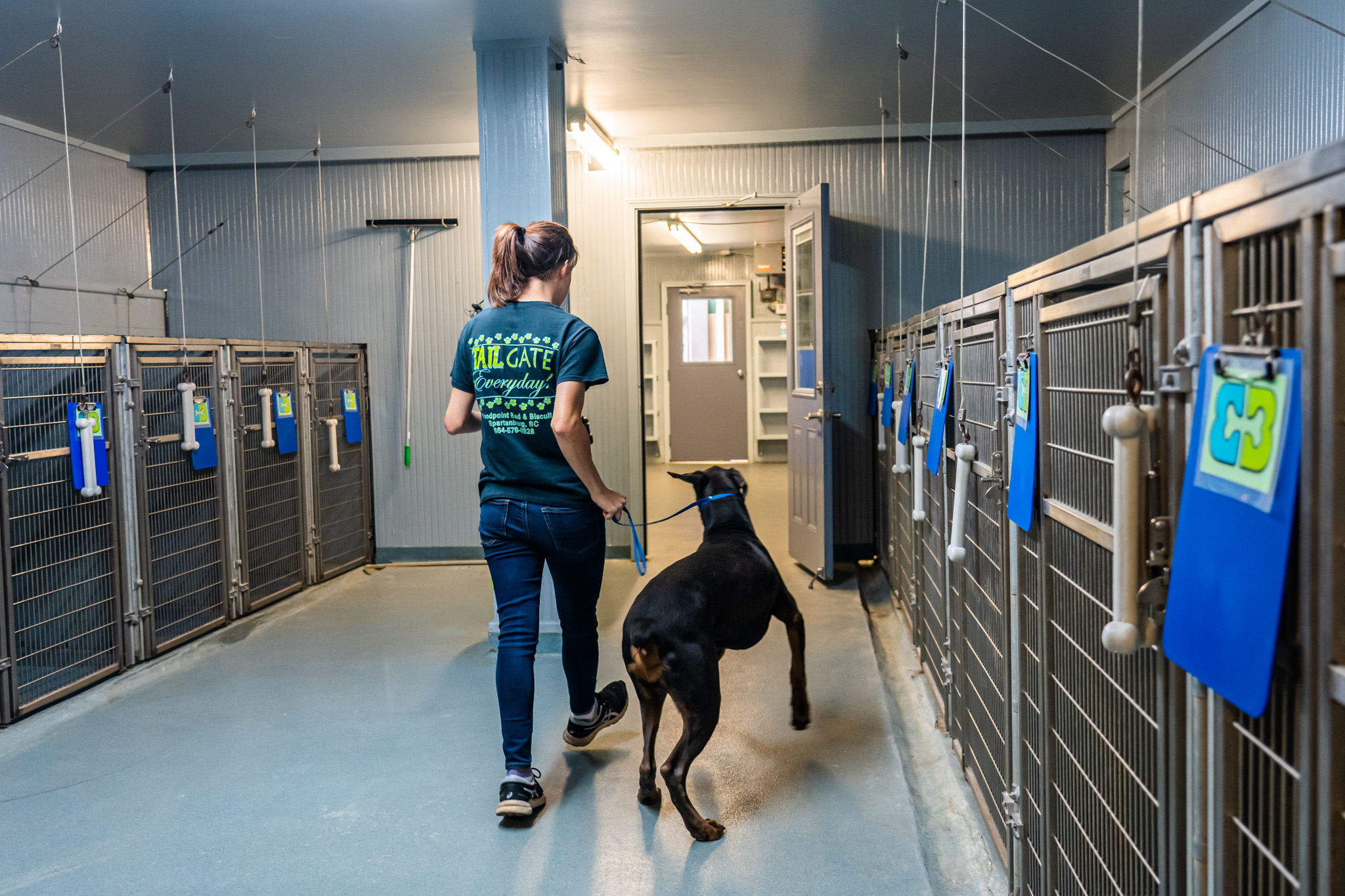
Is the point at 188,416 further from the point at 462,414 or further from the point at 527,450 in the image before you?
the point at 527,450

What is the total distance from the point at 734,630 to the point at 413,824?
99 cm

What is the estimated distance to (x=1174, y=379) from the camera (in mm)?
1030

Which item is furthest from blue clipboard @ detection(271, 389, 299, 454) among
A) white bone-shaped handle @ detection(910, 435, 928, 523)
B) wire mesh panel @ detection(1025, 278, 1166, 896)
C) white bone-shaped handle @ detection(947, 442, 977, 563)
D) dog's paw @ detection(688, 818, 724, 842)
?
wire mesh panel @ detection(1025, 278, 1166, 896)

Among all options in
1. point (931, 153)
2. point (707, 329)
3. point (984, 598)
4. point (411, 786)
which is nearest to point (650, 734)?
point (411, 786)

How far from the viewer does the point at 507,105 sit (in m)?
4.01

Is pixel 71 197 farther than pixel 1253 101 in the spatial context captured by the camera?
Yes

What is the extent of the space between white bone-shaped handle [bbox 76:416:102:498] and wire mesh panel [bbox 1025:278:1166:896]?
334cm

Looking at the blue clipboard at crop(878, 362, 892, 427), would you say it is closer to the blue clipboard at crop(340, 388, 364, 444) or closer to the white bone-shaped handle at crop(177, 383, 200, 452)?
the white bone-shaped handle at crop(177, 383, 200, 452)

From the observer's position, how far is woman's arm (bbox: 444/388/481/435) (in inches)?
103

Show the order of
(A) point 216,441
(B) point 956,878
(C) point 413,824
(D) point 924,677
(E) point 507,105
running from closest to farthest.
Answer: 1. (B) point 956,878
2. (C) point 413,824
3. (D) point 924,677
4. (E) point 507,105
5. (A) point 216,441

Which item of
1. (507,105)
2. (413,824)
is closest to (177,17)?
(507,105)

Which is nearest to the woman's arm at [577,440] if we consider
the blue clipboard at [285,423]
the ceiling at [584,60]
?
the ceiling at [584,60]

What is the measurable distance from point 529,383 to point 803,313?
323 centimetres

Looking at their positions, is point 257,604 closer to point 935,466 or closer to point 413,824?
point 413,824
